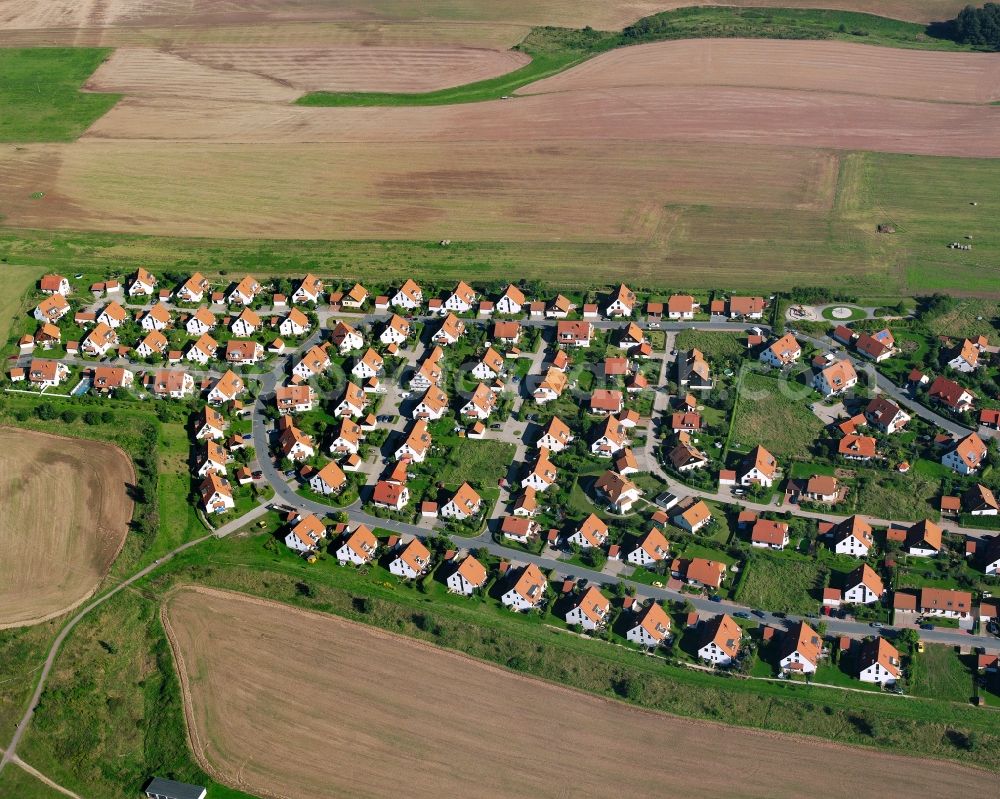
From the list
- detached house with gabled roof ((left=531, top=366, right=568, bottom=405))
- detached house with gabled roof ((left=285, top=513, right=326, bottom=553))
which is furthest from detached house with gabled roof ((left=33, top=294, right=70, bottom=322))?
detached house with gabled roof ((left=531, top=366, right=568, bottom=405))

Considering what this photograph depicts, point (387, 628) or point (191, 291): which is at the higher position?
point (191, 291)

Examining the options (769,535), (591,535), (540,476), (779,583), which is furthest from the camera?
(540,476)

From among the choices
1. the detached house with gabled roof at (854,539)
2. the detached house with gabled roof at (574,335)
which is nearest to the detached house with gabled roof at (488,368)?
the detached house with gabled roof at (574,335)

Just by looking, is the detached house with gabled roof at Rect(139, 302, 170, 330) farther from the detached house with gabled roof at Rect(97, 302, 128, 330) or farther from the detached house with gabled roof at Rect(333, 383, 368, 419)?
the detached house with gabled roof at Rect(333, 383, 368, 419)

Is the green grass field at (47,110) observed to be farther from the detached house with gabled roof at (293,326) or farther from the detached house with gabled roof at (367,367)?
the detached house with gabled roof at (367,367)

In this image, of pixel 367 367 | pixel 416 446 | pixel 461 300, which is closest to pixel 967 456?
pixel 416 446

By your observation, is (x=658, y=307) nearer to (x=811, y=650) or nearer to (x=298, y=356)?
(x=298, y=356)

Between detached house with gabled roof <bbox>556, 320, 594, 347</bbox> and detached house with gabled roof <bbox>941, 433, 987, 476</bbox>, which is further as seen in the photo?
detached house with gabled roof <bbox>556, 320, 594, 347</bbox>

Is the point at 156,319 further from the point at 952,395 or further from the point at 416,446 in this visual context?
the point at 952,395
